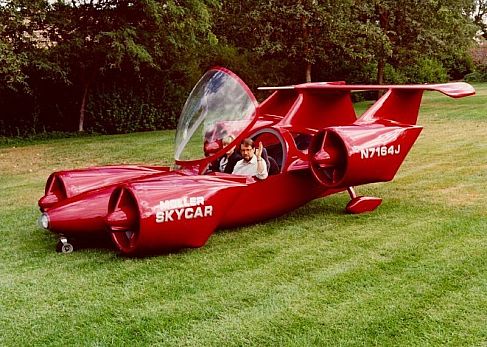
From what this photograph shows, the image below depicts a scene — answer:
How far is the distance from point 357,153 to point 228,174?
135cm

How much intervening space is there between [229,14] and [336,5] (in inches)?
153

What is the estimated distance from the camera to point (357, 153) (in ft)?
20.3

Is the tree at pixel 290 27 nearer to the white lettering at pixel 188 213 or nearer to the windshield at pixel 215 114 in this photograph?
the windshield at pixel 215 114

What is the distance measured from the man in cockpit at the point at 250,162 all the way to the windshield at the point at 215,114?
0.23 metres

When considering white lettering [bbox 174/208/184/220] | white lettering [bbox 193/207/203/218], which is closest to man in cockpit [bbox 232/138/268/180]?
white lettering [bbox 193/207/203/218]

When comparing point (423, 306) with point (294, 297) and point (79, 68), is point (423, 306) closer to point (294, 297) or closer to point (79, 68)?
point (294, 297)

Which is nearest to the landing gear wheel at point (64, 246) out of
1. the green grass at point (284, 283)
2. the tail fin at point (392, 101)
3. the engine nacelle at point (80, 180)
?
the green grass at point (284, 283)

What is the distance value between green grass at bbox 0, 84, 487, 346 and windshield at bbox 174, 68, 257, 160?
98 centimetres

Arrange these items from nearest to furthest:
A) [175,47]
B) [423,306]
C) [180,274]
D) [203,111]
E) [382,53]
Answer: [423,306] → [180,274] → [203,111] → [175,47] → [382,53]

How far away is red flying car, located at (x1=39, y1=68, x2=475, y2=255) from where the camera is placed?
5293mm

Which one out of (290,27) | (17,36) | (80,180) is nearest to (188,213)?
(80,180)

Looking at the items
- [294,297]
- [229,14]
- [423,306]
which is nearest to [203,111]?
[294,297]

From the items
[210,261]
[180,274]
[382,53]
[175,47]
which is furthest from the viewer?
[382,53]

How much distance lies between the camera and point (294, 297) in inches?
177
